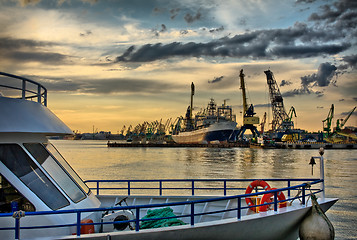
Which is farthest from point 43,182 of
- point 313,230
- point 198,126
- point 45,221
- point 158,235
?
point 198,126

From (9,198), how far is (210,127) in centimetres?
13953

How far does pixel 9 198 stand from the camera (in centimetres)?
617

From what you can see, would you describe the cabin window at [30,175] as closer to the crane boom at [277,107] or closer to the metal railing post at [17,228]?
the metal railing post at [17,228]

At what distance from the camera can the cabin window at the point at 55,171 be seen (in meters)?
6.85

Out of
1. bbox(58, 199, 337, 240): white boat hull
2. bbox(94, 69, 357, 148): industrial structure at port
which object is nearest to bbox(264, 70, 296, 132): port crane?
bbox(94, 69, 357, 148): industrial structure at port

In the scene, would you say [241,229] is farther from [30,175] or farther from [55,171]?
[30,175]

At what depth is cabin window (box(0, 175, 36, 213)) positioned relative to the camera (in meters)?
6.15

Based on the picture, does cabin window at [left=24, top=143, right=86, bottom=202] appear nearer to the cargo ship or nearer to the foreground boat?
the foreground boat

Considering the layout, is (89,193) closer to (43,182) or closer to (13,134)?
(43,182)

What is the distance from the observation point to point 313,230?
8266 mm

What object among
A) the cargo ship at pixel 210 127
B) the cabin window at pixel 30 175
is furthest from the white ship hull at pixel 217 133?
the cabin window at pixel 30 175

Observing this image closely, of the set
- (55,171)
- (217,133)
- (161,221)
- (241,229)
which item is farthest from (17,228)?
(217,133)

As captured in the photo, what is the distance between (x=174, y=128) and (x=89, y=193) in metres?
191

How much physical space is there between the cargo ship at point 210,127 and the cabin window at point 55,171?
13727 centimetres
